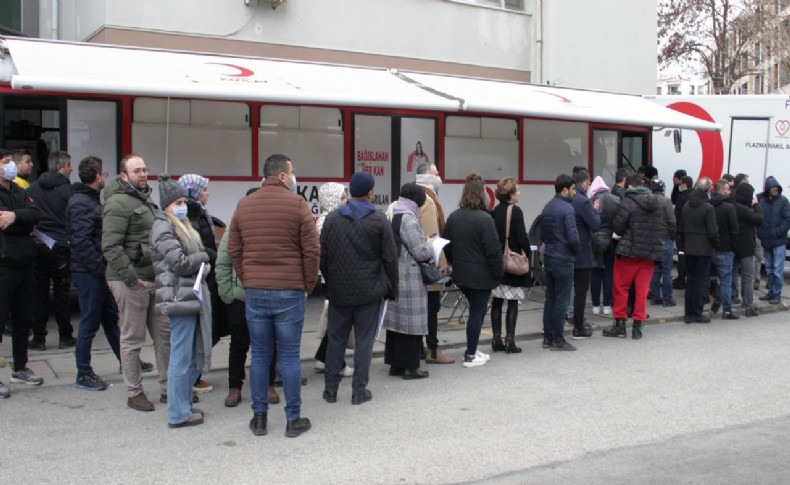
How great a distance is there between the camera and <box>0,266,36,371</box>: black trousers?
659 cm

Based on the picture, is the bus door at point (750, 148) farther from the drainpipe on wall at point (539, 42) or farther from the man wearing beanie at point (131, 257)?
the man wearing beanie at point (131, 257)

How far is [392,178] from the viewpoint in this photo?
38.7 ft

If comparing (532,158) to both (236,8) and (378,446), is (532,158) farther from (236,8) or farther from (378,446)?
(378,446)

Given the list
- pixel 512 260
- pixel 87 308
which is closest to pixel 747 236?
pixel 512 260

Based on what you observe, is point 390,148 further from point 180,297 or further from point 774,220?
point 180,297

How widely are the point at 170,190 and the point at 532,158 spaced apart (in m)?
8.25

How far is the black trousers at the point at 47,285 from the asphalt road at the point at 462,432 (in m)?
1.62

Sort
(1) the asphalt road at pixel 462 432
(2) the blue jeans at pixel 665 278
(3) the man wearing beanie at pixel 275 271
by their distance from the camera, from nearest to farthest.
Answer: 1. (1) the asphalt road at pixel 462 432
2. (3) the man wearing beanie at pixel 275 271
3. (2) the blue jeans at pixel 665 278

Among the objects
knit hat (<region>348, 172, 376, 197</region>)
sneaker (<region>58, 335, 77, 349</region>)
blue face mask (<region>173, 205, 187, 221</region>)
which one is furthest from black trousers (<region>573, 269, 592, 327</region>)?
sneaker (<region>58, 335, 77, 349</region>)

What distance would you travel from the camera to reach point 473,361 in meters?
7.83

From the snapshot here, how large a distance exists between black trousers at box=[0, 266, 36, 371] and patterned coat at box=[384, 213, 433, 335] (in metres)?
3.09

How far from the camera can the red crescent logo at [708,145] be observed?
600 inches

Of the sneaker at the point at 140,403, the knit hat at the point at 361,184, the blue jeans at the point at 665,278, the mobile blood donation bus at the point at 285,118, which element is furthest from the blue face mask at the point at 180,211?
the blue jeans at the point at 665,278

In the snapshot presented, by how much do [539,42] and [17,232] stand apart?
1279cm
